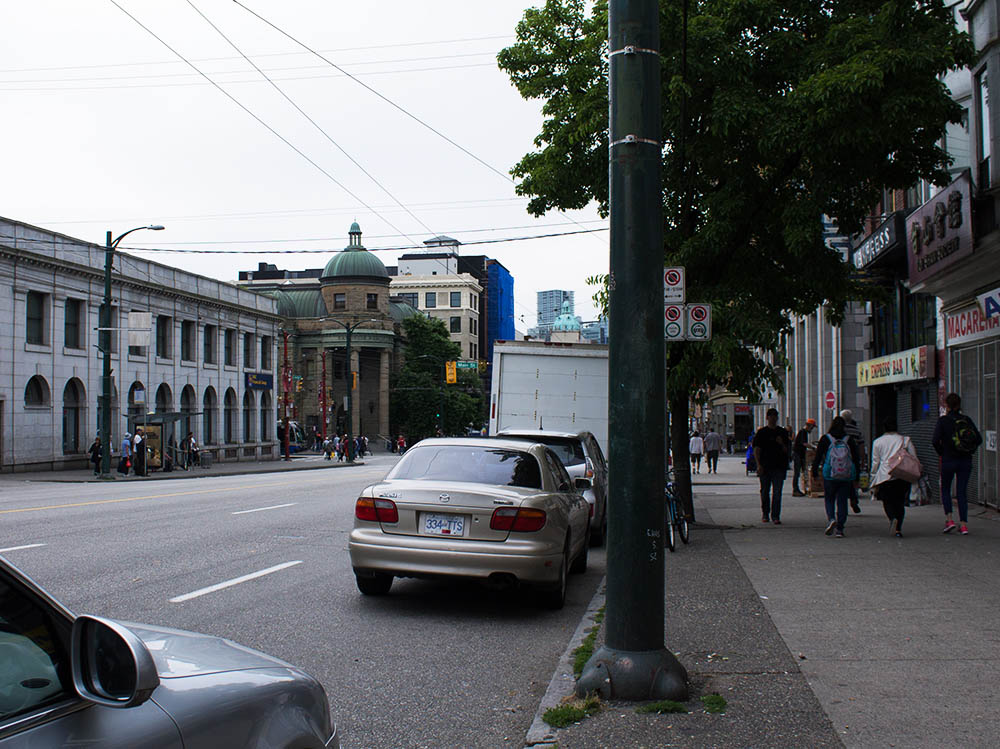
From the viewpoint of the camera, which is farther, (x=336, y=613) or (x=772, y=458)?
(x=772, y=458)

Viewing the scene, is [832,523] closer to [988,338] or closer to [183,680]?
[988,338]

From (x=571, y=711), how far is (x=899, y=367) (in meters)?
19.2

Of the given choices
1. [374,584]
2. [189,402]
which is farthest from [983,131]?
[189,402]

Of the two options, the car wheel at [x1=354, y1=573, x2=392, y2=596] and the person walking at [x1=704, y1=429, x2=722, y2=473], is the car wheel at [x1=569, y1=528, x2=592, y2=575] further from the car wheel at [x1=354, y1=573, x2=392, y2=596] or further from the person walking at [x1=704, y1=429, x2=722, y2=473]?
the person walking at [x1=704, y1=429, x2=722, y2=473]

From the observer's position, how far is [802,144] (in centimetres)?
1316

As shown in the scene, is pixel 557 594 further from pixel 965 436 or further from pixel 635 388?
pixel 965 436

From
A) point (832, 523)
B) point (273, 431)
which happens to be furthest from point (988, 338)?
point (273, 431)

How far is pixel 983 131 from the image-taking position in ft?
52.9

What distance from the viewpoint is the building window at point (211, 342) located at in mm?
57000

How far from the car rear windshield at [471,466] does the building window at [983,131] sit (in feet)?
35.0

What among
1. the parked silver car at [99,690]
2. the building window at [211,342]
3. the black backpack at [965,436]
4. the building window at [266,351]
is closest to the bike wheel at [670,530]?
the black backpack at [965,436]

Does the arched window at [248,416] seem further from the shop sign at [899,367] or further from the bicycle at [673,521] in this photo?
the bicycle at [673,521]

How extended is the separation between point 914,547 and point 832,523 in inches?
63.1

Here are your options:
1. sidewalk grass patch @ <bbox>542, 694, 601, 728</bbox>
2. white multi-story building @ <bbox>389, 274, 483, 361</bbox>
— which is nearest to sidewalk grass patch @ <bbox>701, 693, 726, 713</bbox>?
sidewalk grass patch @ <bbox>542, 694, 601, 728</bbox>
